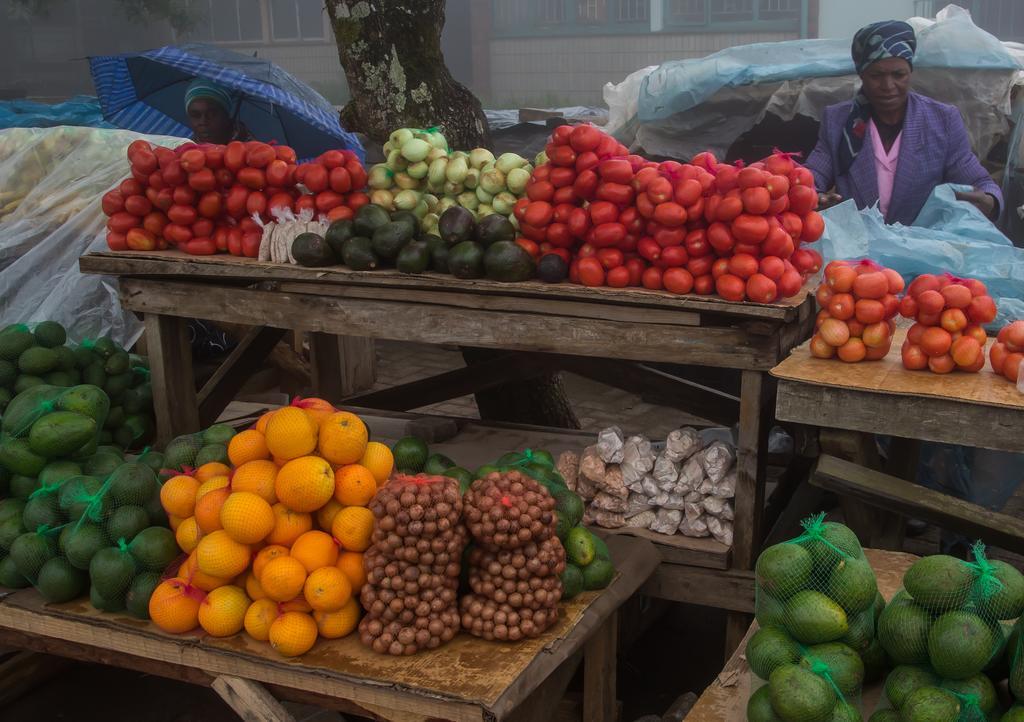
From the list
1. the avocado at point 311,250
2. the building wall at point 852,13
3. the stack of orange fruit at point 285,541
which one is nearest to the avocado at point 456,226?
the avocado at point 311,250

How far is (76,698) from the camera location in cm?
408

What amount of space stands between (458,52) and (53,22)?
24.0 ft

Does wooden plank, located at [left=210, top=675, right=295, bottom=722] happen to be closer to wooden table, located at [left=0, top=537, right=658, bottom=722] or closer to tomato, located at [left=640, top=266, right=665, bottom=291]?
wooden table, located at [left=0, top=537, right=658, bottom=722]

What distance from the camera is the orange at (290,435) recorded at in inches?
113

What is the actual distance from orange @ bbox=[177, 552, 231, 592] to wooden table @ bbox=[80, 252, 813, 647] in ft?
3.70

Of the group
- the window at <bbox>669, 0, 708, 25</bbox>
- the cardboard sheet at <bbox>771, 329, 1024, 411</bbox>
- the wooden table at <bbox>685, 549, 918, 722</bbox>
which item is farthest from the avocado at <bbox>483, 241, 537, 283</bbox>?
the window at <bbox>669, 0, 708, 25</bbox>

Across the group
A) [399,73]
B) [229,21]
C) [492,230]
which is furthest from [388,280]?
[229,21]

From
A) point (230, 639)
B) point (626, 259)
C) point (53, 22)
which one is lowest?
point (230, 639)

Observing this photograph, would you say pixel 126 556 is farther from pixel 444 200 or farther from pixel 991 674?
pixel 991 674

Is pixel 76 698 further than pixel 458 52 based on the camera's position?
No

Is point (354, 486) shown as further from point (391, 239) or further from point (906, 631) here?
point (906, 631)

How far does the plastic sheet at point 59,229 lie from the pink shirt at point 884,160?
4.04 metres

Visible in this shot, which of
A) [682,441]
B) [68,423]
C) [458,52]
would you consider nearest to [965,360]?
[682,441]

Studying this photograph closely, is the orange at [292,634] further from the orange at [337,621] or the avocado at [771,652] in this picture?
the avocado at [771,652]
